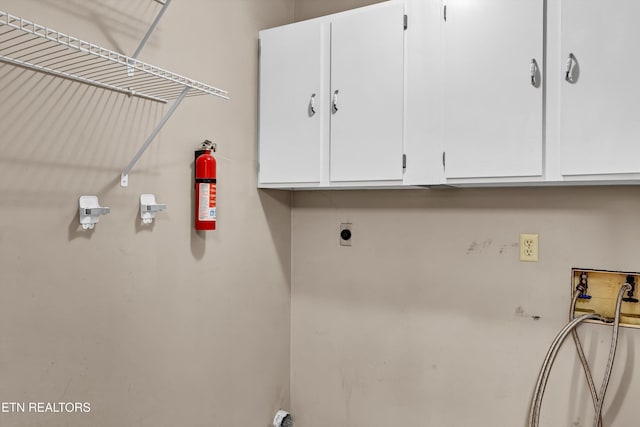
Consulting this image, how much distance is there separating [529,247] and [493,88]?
670mm

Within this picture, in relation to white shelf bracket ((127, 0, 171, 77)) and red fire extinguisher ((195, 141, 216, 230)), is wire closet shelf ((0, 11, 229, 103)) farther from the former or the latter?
red fire extinguisher ((195, 141, 216, 230))

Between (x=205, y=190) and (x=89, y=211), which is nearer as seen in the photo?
(x=89, y=211)

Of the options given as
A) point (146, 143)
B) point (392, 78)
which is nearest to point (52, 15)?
point (146, 143)

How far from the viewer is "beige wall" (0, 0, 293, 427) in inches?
48.4

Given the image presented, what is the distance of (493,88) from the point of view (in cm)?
160

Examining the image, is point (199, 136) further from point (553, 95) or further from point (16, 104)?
point (553, 95)

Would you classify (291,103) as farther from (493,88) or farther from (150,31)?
(493,88)

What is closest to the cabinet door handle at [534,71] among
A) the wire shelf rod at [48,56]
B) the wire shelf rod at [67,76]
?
the wire shelf rod at [67,76]

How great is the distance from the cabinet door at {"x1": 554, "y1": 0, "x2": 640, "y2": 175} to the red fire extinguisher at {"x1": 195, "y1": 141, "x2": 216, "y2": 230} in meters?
1.26

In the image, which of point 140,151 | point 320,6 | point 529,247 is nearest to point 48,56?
point 140,151

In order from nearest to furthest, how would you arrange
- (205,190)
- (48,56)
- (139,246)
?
(48,56)
(139,246)
(205,190)

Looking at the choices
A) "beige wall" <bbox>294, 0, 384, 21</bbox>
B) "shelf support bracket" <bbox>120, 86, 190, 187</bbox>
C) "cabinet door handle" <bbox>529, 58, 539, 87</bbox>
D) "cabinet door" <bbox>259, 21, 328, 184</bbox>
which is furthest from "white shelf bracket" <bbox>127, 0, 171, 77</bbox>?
"cabinet door handle" <bbox>529, 58, 539, 87</bbox>

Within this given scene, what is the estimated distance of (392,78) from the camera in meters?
1.79

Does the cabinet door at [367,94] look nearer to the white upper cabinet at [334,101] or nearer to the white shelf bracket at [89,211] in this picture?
the white upper cabinet at [334,101]
